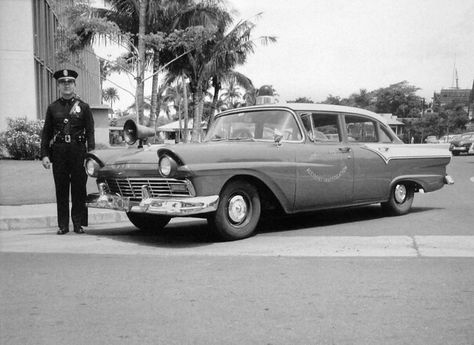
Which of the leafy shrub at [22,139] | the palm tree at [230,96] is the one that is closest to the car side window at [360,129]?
the leafy shrub at [22,139]

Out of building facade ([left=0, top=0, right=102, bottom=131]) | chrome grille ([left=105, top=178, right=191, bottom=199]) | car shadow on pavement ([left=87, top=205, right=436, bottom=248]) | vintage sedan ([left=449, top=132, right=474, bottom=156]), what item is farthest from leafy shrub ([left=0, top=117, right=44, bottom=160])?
vintage sedan ([left=449, top=132, right=474, bottom=156])

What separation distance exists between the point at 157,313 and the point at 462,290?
221 cm

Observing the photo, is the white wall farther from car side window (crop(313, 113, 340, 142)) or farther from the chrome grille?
car side window (crop(313, 113, 340, 142))

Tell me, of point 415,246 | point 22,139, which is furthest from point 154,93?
point 415,246

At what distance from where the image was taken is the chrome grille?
19.7 ft

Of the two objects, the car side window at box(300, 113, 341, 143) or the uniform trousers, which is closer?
the uniform trousers

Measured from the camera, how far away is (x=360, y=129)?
797 centimetres

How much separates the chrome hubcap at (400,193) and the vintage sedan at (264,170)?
14mm

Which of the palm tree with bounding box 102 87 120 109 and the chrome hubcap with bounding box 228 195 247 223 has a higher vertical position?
the palm tree with bounding box 102 87 120 109

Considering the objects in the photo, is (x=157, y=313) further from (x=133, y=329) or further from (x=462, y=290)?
(x=462, y=290)

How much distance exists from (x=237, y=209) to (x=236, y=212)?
0.11 feet

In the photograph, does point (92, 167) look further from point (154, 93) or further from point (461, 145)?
point (461, 145)

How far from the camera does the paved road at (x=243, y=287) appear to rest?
3.40 m

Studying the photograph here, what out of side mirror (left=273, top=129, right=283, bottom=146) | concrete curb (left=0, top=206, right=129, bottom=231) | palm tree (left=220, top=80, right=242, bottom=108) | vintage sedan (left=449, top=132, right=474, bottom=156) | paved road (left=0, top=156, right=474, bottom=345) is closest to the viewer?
paved road (left=0, top=156, right=474, bottom=345)
